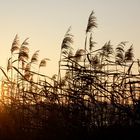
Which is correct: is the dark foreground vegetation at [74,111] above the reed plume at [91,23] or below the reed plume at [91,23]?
below

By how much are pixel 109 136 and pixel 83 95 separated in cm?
83

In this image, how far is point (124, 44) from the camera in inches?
525

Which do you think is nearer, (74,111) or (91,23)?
(74,111)

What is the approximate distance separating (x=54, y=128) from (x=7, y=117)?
4.20ft

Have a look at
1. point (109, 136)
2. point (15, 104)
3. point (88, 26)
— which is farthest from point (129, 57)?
point (109, 136)

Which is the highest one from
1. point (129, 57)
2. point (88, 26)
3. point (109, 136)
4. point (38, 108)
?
point (88, 26)

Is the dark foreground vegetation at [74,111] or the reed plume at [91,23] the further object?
the reed plume at [91,23]

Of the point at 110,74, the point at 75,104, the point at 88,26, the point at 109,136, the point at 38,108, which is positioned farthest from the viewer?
the point at 88,26

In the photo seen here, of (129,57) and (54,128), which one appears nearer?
(54,128)

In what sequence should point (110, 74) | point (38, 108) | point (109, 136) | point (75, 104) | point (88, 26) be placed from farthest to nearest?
1. point (88, 26)
2. point (38, 108)
3. point (75, 104)
4. point (109, 136)
5. point (110, 74)

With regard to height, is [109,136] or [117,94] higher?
[117,94]

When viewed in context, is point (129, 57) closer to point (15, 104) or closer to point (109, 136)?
point (15, 104)

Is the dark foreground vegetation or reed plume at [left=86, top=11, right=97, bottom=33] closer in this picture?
the dark foreground vegetation

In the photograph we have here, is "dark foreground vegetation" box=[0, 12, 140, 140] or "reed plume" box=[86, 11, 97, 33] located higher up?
"reed plume" box=[86, 11, 97, 33]
